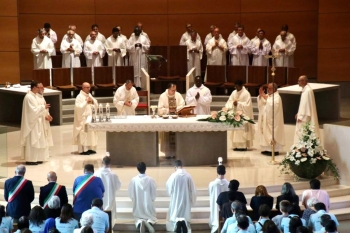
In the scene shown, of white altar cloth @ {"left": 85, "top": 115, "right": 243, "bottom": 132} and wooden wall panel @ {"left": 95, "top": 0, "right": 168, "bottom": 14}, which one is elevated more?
wooden wall panel @ {"left": 95, "top": 0, "right": 168, "bottom": 14}

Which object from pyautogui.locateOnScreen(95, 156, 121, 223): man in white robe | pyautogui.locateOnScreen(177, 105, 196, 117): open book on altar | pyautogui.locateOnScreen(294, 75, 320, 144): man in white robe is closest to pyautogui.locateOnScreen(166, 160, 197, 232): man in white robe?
pyautogui.locateOnScreen(95, 156, 121, 223): man in white robe

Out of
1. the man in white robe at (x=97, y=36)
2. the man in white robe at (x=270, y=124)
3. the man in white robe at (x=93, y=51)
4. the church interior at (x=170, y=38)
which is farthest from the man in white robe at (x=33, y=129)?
the man in white robe at (x=97, y=36)

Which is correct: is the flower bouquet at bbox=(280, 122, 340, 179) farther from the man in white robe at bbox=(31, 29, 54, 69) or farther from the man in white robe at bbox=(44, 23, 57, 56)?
the man in white robe at bbox=(44, 23, 57, 56)

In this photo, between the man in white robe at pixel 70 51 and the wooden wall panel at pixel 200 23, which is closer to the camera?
the man in white robe at pixel 70 51

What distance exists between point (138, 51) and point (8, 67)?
150 inches

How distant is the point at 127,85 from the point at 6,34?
7088 mm

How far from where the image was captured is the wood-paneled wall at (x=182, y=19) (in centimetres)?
2395

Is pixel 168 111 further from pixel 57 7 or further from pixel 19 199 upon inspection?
pixel 57 7

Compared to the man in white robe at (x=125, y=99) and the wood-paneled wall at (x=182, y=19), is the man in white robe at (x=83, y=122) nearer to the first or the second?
the man in white robe at (x=125, y=99)

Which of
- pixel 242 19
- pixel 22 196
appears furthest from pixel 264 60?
pixel 22 196

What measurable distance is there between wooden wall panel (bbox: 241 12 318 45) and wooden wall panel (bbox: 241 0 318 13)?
0.40 feet

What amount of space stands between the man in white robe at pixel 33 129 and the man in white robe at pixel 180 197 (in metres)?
3.99

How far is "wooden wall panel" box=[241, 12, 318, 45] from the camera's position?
2428cm

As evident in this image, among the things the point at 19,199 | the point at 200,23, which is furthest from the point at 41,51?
the point at 19,199
